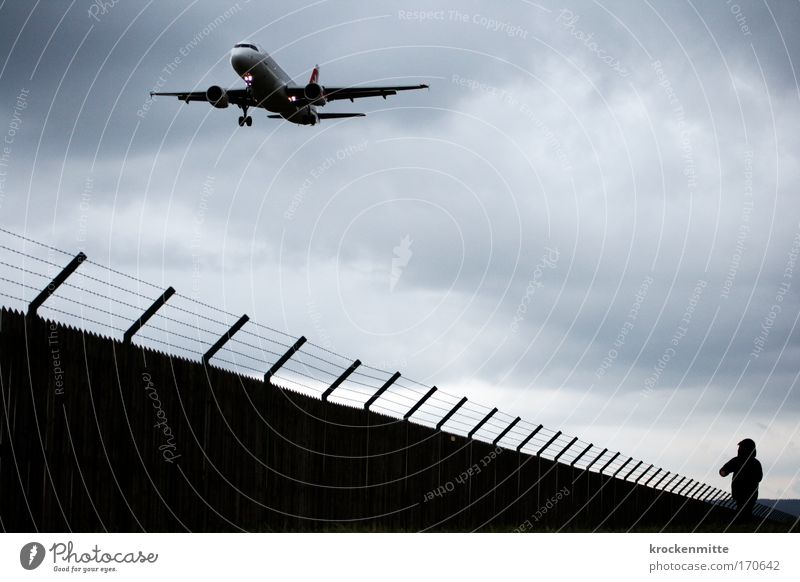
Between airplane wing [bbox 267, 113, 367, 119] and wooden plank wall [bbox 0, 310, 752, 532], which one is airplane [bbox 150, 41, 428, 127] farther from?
wooden plank wall [bbox 0, 310, 752, 532]

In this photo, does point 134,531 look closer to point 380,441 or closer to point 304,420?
point 304,420

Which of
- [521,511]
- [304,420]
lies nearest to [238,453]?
[304,420]

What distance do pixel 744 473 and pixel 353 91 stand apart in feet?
69.1

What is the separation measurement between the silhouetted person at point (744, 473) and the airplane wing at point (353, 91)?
65.0 ft

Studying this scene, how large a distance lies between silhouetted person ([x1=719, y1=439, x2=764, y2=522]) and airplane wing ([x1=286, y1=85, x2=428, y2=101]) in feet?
65.0

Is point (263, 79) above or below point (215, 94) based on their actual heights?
above

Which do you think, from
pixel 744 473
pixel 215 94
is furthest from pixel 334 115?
pixel 744 473

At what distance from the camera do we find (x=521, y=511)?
23344 mm

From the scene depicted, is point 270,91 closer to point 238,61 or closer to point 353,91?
point 238,61

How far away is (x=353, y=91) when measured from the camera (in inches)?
1417

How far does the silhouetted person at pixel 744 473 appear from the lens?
18.6 metres

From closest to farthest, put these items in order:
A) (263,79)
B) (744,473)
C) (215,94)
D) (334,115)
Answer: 1. (744,473)
2. (215,94)
3. (263,79)
4. (334,115)

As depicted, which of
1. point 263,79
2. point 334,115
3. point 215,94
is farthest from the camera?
point 334,115

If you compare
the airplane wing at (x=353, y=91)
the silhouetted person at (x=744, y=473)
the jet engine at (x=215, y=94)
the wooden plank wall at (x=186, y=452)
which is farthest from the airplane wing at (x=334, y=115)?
the silhouetted person at (x=744, y=473)
